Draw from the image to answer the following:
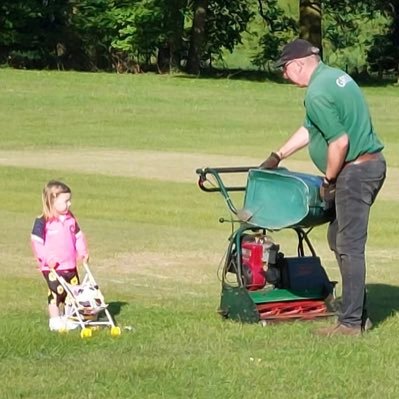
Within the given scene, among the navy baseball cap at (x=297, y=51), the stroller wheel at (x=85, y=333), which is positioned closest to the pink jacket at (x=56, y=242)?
the stroller wheel at (x=85, y=333)

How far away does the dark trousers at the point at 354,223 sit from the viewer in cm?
841

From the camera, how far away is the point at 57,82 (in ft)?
142

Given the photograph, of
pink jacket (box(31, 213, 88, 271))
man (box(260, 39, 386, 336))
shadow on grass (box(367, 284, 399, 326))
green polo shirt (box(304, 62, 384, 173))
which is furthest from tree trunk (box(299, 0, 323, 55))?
Result: green polo shirt (box(304, 62, 384, 173))

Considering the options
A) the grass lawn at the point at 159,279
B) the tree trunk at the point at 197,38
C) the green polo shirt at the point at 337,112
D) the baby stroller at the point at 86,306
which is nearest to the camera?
the grass lawn at the point at 159,279

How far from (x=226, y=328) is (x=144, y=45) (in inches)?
1889

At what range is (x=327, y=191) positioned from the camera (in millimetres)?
8508

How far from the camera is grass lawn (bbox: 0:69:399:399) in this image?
714 cm

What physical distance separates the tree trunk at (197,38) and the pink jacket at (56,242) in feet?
145

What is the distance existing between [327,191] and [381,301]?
6.53 ft

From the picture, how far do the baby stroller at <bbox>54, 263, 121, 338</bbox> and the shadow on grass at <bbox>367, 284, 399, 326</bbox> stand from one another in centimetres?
191

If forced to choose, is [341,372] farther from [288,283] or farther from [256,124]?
[256,124]

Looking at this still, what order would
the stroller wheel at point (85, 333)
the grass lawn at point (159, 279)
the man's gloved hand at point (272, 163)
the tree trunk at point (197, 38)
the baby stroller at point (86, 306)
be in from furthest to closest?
the tree trunk at point (197, 38), the man's gloved hand at point (272, 163), the baby stroller at point (86, 306), the stroller wheel at point (85, 333), the grass lawn at point (159, 279)

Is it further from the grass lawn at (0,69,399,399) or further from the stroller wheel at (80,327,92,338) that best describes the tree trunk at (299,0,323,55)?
the stroller wheel at (80,327,92,338)

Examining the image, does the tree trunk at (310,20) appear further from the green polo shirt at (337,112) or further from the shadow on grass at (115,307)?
the green polo shirt at (337,112)
